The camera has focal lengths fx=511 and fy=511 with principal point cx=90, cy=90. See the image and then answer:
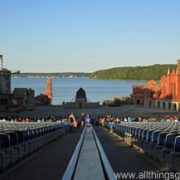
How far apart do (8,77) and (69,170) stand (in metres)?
107

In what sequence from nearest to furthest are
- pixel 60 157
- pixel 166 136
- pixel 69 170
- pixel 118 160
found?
pixel 69 170, pixel 166 136, pixel 118 160, pixel 60 157

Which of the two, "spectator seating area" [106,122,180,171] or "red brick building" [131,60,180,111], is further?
"red brick building" [131,60,180,111]

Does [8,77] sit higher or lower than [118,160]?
higher

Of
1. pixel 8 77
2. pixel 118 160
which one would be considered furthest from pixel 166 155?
pixel 8 77

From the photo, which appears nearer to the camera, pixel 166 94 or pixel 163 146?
pixel 163 146

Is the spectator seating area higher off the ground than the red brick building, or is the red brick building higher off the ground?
the red brick building

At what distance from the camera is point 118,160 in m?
12.8

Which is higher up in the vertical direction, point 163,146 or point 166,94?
point 166,94

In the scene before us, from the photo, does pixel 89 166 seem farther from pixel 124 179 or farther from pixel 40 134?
pixel 40 134

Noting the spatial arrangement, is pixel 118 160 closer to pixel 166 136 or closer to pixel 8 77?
pixel 166 136

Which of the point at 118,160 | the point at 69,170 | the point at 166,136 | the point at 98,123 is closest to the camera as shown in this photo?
the point at 69,170

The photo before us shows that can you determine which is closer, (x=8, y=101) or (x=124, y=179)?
(x=124, y=179)

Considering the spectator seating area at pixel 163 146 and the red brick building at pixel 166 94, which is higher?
the red brick building at pixel 166 94

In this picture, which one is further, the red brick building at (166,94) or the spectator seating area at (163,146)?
the red brick building at (166,94)
